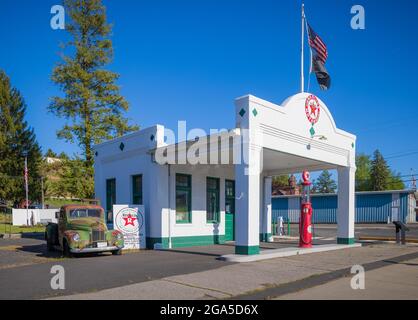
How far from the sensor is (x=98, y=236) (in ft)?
45.5

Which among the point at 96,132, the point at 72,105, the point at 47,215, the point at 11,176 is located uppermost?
the point at 72,105

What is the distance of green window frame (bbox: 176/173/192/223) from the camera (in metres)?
17.0

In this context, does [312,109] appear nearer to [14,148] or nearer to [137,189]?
[137,189]

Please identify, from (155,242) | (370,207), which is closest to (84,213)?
(155,242)

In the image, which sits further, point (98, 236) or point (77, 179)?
point (77, 179)

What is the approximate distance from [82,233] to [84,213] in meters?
1.68

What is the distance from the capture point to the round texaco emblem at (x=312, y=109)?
51.0 ft

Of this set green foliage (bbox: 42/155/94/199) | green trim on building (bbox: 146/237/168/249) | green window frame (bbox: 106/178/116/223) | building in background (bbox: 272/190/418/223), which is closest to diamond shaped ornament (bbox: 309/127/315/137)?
green trim on building (bbox: 146/237/168/249)

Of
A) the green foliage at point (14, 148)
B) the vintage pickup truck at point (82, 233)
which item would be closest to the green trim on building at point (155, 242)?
the vintage pickup truck at point (82, 233)

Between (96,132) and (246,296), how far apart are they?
24156mm
